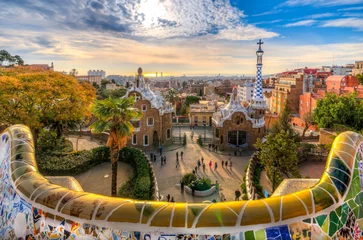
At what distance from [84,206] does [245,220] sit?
3344 mm

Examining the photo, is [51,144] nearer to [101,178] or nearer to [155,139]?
[101,178]

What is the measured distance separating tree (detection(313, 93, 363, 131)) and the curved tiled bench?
89.7 ft

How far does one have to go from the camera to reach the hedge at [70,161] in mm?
20812

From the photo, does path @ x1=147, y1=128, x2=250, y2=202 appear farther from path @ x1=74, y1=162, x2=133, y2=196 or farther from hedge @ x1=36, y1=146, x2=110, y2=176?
hedge @ x1=36, y1=146, x2=110, y2=176

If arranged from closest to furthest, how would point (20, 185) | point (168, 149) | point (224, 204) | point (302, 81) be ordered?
point (224, 204)
point (20, 185)
point (168, 149)
point (302, 81)

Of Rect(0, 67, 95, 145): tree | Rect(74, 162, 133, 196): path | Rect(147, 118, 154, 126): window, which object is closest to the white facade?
Rect(147, 118, 154, 126): window

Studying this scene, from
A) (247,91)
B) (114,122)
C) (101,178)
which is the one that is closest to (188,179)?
(101,178)

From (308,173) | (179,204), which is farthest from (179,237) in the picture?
(308,173)

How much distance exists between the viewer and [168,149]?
3288 cm

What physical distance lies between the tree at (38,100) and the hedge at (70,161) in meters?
3.13

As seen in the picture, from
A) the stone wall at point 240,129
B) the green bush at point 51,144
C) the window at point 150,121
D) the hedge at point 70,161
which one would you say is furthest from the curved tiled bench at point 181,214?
the window at point 150,121

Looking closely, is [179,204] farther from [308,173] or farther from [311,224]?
[308,173]

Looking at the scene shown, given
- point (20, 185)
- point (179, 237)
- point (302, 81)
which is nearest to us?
point (179, 237)

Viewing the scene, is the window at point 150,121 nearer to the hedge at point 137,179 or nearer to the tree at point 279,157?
the hedge at point 137,179
